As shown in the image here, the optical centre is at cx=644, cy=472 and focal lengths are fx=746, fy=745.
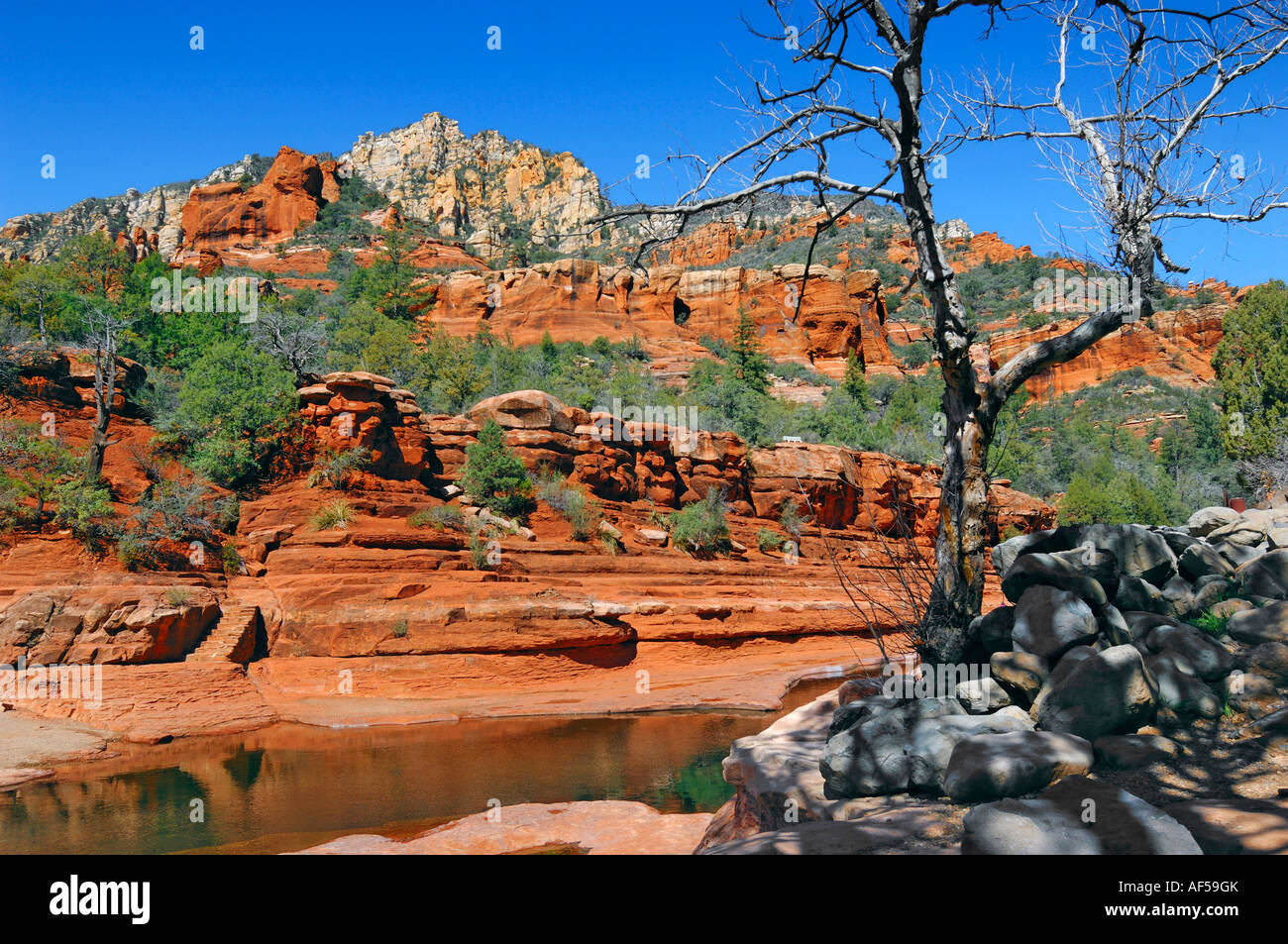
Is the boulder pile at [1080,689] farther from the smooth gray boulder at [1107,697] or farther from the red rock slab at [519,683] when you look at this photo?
the red rock slab at [519,683]

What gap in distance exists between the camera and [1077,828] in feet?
9.37

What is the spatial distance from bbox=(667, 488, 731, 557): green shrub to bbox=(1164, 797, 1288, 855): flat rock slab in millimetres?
16694

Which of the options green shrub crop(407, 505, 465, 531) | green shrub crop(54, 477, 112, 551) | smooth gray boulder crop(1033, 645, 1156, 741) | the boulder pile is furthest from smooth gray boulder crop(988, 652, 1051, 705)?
green shrub crop(54, 477, 112, 551)

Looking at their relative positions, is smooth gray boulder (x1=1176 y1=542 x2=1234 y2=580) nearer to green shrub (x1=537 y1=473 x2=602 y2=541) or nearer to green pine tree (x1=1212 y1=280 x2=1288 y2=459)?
green shrub (x1=537 y1=473 x2=602 y2=541)

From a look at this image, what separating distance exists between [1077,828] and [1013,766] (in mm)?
657

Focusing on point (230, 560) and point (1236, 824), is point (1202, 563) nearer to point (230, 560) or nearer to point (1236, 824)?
point (1236, 824)

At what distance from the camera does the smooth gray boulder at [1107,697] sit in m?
3.92

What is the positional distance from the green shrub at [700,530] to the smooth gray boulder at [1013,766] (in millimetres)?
16131

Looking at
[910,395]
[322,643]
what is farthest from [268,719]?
[910,395]

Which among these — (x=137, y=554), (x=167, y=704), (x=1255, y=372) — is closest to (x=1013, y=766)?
(x=167, y=704)

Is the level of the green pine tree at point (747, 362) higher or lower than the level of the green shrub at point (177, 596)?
higher

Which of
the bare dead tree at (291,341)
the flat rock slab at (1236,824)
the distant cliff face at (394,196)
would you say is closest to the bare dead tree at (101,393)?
the bare dead tree at (291,341)

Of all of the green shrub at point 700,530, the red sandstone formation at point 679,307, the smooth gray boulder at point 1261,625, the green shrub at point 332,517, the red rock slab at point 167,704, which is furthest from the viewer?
the red sandstone formation at point 679,307

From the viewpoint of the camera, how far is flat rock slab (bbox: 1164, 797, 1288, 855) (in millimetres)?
2771
